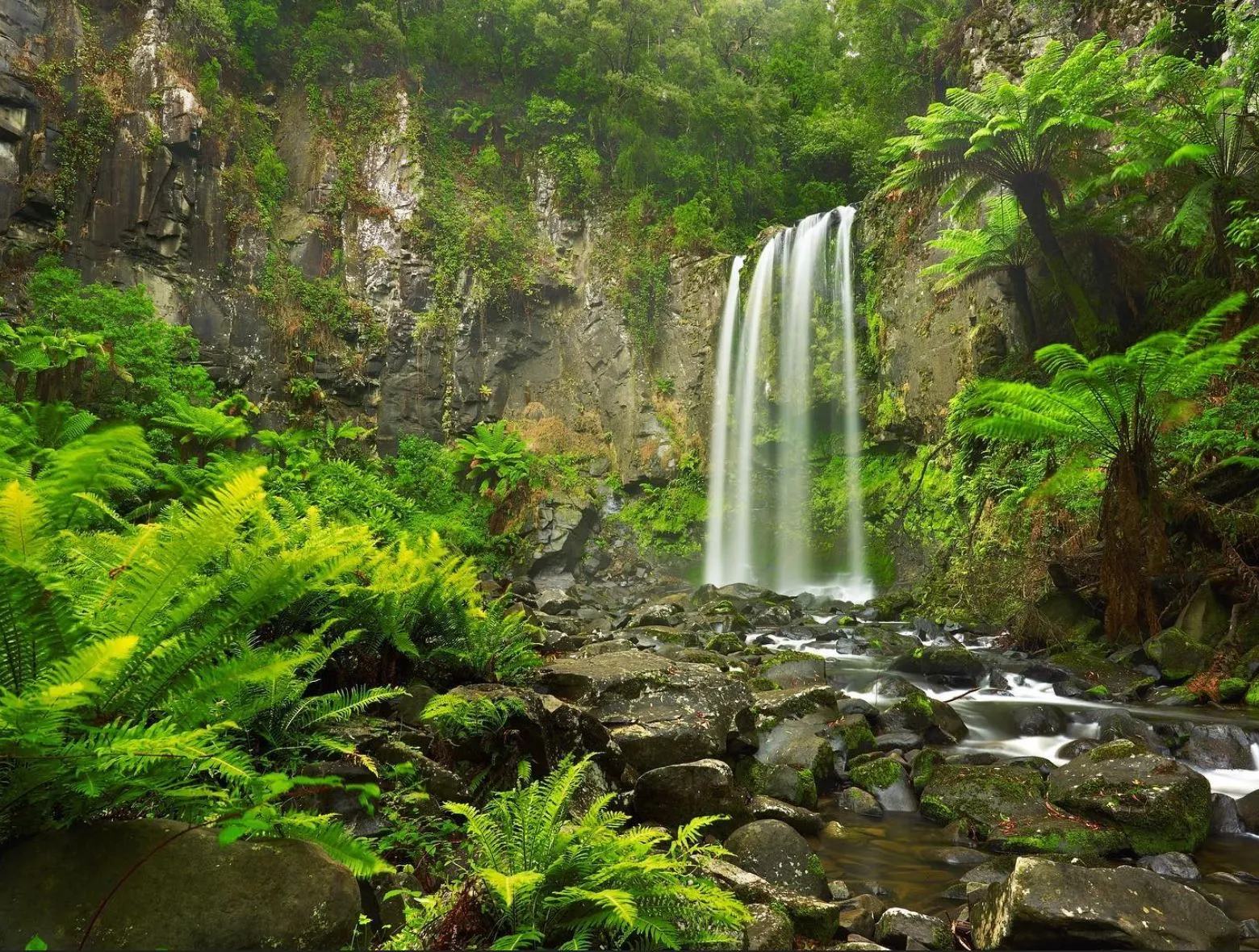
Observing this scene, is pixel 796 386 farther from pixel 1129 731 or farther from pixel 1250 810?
pixel 1250 810

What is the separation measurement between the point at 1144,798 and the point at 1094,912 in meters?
1.51

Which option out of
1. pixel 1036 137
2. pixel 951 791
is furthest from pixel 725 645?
pixel 1036 137

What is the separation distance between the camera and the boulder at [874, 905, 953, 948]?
8.59ft

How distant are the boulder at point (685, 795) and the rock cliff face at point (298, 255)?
1390cm

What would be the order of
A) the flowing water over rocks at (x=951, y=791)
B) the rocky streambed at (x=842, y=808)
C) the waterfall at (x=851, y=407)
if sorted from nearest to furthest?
the rocky streambed at (x=842, y=808)
the flowing water over rocks at (x=951, y=791)
the waterfall at (x=851, y=407)

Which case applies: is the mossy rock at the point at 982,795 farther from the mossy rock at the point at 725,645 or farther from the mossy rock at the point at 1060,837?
the mossy rock at the point at 725,645

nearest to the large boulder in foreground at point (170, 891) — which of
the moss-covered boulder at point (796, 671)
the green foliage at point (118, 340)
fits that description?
the moss-covered boulder at point (796, 671)

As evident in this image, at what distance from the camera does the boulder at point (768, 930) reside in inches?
85.6

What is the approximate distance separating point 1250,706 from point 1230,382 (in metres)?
3.80

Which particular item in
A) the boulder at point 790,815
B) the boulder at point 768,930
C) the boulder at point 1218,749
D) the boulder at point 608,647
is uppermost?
the boulder at point 608,647

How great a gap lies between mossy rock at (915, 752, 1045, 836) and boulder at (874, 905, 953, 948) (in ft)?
4.12

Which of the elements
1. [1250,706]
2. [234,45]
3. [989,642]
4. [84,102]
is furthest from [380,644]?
[234,45]

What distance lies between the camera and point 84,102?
13.8 m

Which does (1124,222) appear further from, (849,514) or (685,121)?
(685,121)
